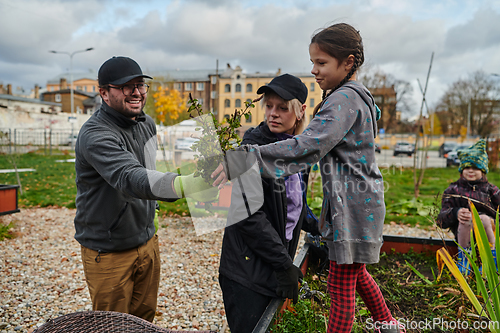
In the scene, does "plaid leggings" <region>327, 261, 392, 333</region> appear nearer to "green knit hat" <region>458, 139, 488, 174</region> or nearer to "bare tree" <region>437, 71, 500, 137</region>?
"green knit hat" <region>458, 139, 488, 174</region>

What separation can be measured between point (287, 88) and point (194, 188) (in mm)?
917

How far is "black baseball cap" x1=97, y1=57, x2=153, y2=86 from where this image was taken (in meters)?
1.97

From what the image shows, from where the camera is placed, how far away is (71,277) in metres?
4.14

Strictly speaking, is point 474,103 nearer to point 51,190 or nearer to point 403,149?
point 403,149

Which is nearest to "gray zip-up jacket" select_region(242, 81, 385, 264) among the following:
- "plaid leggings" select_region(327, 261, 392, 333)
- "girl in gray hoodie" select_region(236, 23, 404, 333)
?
"girl in gray hoodie" select_region(236, 23, 404, 333)

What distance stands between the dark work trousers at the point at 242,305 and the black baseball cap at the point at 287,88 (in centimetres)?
110

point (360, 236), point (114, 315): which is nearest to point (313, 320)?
point (360, 236)

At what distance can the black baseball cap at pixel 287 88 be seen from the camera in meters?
1.90

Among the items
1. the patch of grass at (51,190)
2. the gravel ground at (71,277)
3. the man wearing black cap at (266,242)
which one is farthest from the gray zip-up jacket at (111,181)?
the patch of grass at (51,190)

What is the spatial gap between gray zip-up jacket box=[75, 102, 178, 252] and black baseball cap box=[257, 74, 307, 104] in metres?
0.85

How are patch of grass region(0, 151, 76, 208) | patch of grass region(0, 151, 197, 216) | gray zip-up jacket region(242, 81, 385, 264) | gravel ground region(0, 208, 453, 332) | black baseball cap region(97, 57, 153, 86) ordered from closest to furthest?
gray zip-up jacket region(242, 81, 385, 264), black baseball cap region(97, 57, 153, 86), gravel ground region(0, 208, 453, 332), patch of grass region(0, 151, 197, 216), patch of grass region(0, 151, 76, 208)

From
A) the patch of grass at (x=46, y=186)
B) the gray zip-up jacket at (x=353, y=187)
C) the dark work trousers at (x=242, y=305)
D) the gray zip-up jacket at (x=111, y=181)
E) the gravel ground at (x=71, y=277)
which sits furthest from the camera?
the patch of grass at (x=46, y=186)

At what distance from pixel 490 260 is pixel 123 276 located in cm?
217

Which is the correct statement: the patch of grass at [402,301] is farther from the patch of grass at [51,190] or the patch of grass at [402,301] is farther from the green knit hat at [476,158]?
the patch of grass at [51,190]
